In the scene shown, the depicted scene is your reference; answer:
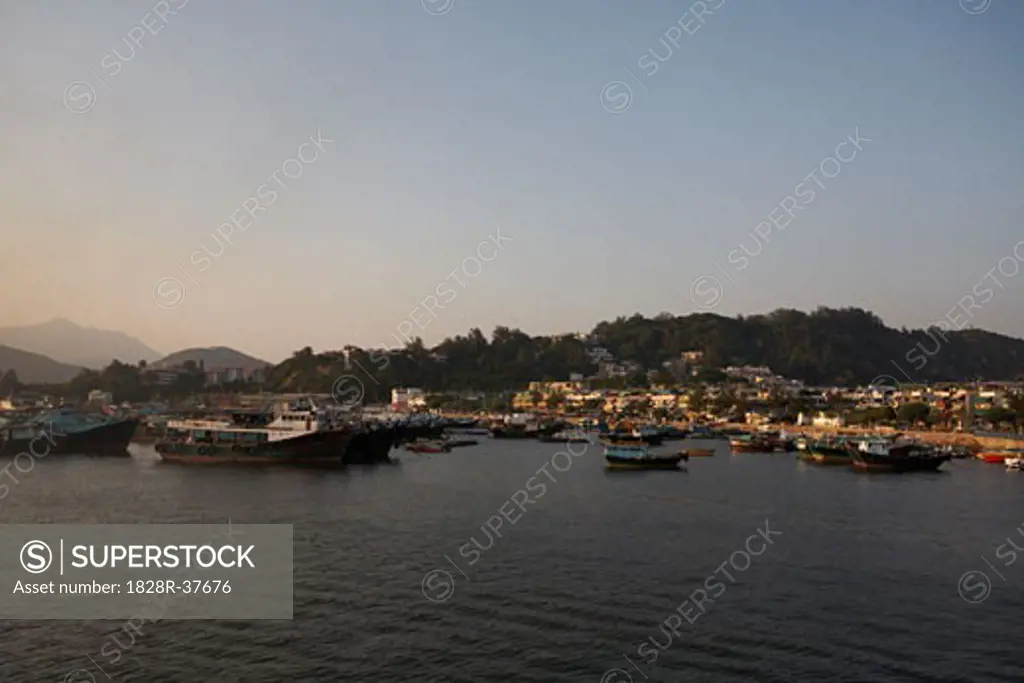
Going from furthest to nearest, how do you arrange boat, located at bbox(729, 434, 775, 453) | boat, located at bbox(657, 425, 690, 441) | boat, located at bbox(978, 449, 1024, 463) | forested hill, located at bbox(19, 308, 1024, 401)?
1. forested hill, located at bbox(19, 308, 1024, 401)
2. boat, located at bbox(657, 425, 690, 441)
3. boat, located at bbox(729, 434, 775, 453)
4. boat, located at bbox(978, 449, 1024, 463)

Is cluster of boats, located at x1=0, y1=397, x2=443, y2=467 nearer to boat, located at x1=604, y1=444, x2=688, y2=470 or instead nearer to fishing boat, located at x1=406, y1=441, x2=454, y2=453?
fishing boat, located at x1=406, y1=441, x2=454, y2=453

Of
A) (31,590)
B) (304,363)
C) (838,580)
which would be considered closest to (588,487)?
(838,580)

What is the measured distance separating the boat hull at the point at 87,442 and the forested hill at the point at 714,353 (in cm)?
4099

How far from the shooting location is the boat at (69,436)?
26.8 meters

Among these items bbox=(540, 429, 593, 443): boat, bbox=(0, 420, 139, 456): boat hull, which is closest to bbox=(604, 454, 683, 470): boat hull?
bbox=(540, 429, 593, 443): boat

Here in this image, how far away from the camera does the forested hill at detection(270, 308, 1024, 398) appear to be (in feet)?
248

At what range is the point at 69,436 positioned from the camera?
88.0 ft

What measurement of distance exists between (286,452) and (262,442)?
757mm

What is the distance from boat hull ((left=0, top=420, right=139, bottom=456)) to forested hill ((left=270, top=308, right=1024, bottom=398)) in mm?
40995

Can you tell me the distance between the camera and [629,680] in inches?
239

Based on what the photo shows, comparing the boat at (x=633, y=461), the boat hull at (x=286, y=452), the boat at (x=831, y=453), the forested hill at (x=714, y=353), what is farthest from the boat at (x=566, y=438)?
the forested hill at (x=714, y=353)

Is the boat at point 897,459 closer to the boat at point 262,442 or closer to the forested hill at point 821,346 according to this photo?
the boat at point 262,442

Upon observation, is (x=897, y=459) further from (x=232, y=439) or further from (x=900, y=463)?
(x=232, y=439)

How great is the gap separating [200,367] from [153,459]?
4137 cm
